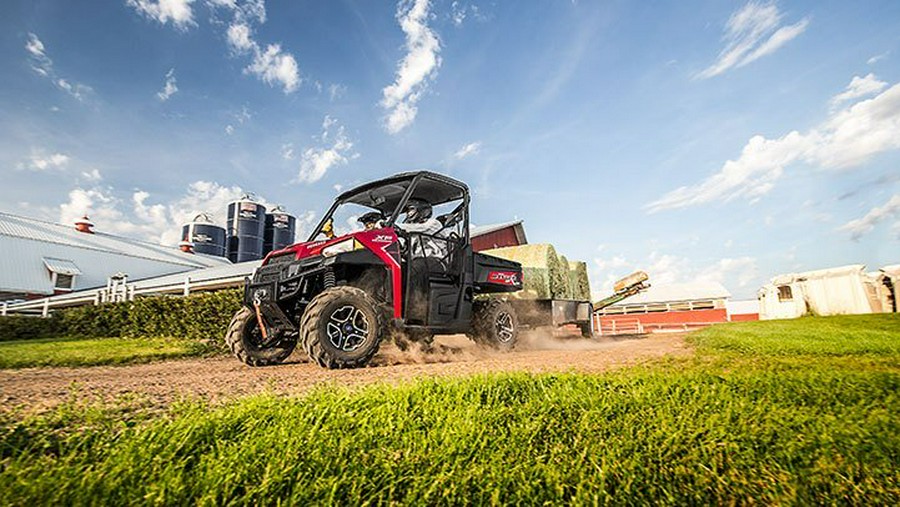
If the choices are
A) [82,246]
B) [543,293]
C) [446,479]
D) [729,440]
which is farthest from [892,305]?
[82,246]

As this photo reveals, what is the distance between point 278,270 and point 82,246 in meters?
35.4

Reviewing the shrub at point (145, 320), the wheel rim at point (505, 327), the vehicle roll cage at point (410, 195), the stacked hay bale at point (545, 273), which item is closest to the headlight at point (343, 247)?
the vehicle roll cage at point (410, 195)

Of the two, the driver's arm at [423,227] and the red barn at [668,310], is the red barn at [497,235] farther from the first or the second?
the driver's arm at [423,227]

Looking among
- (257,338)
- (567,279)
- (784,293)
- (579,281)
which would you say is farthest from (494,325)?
(784,293)

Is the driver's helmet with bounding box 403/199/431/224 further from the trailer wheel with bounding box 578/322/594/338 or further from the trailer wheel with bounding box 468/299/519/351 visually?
the trailer wheel with bounding box 578/322/594/338

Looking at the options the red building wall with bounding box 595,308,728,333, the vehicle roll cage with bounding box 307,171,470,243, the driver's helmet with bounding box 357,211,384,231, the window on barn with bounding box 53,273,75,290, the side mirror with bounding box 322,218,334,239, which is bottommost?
the red building wall with bounding box 595,308,728,333

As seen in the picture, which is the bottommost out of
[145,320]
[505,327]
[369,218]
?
[505,327]

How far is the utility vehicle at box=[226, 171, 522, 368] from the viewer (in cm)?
476

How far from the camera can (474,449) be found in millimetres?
1590

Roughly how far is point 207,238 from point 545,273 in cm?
3542

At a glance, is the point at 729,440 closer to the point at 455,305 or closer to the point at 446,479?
the point at 446,479

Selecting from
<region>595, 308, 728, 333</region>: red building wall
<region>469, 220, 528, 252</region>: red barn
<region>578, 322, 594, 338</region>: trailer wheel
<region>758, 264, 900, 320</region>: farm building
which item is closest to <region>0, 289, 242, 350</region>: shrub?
<region>578, 322, 594, 338</region>: trailer wheel

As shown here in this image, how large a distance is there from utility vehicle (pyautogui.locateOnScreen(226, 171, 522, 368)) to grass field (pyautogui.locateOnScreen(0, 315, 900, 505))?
2371mm

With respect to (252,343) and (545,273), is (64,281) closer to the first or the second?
(252,343)
